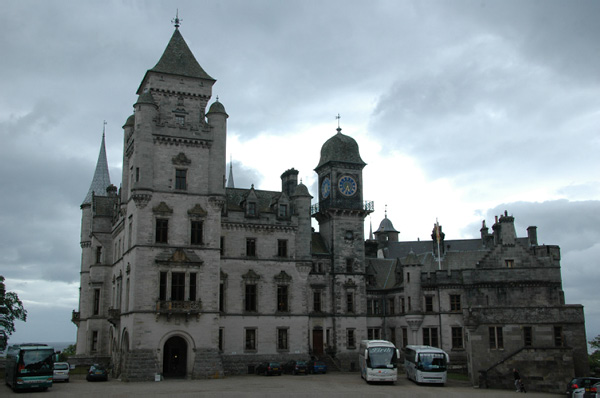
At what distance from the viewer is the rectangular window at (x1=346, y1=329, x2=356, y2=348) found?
62.2 m

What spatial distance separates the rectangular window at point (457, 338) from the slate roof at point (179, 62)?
3329cm

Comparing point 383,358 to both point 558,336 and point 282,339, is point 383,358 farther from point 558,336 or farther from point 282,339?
point 282,339

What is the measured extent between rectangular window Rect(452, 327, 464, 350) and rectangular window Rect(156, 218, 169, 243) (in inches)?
1147

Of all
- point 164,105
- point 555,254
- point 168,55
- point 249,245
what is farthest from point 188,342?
point 555,254

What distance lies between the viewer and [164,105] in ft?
170

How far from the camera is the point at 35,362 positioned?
124ft

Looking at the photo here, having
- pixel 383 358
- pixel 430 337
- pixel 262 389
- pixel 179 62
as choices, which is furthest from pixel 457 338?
pixel 179 62

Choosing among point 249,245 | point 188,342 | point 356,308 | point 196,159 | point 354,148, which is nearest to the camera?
point 188,342

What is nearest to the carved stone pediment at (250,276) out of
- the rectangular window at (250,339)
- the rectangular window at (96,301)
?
the rectangular window at (250,339)

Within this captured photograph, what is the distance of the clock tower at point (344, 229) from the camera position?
2462 inches

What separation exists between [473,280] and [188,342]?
2815 cm

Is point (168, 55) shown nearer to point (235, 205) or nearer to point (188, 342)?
point (235, 205)

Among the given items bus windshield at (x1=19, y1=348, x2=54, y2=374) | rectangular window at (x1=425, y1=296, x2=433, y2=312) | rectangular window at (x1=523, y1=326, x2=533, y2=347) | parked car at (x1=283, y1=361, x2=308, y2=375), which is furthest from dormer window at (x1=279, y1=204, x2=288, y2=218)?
bus windshield at (x1=19, y1=348, x2=54, y2=374)

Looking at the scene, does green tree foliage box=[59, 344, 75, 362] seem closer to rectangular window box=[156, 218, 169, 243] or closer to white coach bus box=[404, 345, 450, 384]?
rectangular window box=[156, 218, 169, 243]
